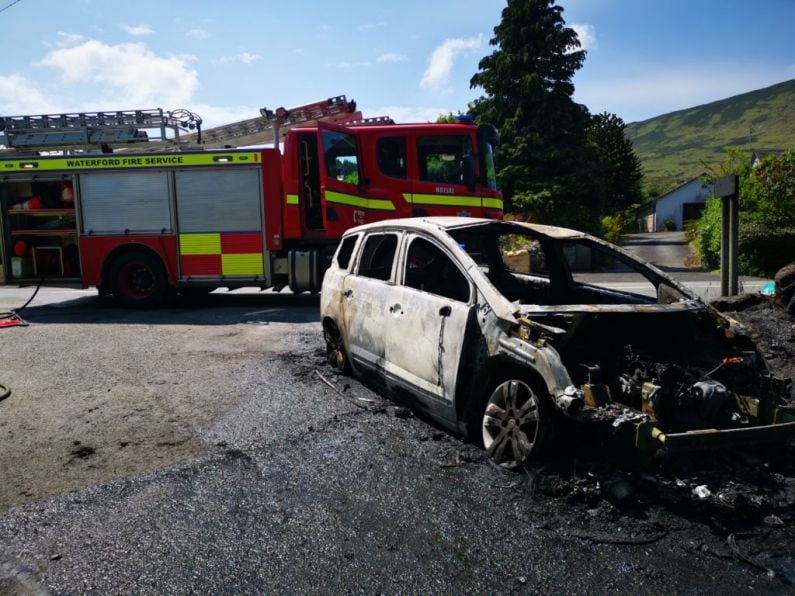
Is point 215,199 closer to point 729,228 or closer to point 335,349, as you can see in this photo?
point 335,349

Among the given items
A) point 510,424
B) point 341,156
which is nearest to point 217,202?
point 341,156

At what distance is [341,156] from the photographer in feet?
33.9

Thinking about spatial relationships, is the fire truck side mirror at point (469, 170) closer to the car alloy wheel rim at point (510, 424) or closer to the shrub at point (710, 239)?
the car alloy wheel rim at point (510, 424)

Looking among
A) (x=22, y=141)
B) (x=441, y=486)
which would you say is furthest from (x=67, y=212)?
(x=441, y=486)

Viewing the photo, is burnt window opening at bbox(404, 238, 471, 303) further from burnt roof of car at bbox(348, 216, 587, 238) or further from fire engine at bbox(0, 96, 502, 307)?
fire engine at bbox(0, 96, 502, 307)

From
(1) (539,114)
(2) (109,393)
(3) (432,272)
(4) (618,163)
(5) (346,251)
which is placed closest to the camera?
(3) (432,272)

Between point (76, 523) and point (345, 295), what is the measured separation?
9.72ft

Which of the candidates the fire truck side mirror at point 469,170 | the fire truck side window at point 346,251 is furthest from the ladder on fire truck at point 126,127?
the fire truck side window at point 346,251

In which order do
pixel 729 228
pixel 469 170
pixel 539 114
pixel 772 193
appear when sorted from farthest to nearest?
pixel 539 114 < pixel 772 193 < pixel 469 170 < pixel 729 228

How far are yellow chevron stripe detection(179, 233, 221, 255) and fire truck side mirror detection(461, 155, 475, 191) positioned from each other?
14.8 feet

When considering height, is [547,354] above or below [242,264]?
below

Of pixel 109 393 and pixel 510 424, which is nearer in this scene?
pixel 510 424

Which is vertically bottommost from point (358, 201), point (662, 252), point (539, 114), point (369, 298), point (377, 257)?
point (662, 252)

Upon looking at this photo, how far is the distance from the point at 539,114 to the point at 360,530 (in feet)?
73.1
